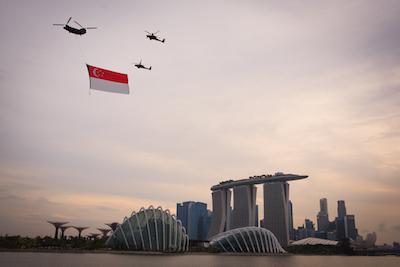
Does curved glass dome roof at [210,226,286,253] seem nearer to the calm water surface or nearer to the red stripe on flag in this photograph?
the calm water surface

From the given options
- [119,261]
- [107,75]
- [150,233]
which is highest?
[107,75]

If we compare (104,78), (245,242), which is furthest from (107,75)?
(245,242)

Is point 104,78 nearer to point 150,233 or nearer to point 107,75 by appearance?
point 107,75

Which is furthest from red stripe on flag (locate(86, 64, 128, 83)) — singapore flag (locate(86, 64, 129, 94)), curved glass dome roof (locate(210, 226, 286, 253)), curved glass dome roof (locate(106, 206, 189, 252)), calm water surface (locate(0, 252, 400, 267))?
curved glass dome roof (locate(210, 226, 286, 253))

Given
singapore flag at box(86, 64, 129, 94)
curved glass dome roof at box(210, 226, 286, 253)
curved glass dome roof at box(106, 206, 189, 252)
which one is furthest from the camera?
curved glass dome roof at box(210, 226, 286, 253)

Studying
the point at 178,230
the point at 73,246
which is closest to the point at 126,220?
the point at 178,230

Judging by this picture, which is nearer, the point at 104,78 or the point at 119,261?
the point at 104,78

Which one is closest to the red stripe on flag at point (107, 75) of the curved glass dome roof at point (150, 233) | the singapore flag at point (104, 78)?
the singapore flag at point (104, 78)
